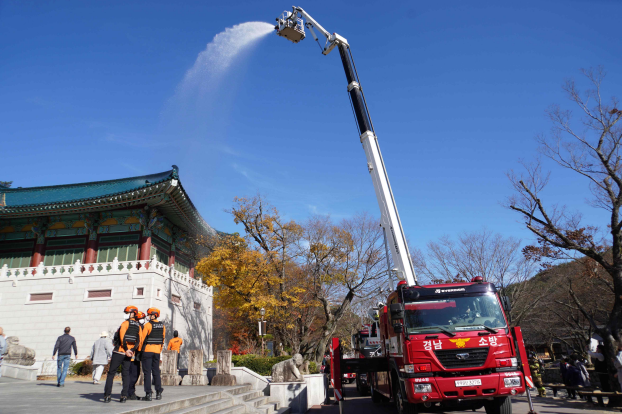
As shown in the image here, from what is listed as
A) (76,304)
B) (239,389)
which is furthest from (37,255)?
(239,389)

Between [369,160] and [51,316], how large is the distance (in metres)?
22.6

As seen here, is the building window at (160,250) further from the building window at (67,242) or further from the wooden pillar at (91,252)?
the building window at (67,242)

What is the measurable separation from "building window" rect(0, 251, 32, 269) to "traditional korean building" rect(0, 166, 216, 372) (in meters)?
0.07

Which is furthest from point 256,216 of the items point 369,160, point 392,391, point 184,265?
point 392,391

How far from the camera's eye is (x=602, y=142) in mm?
13609

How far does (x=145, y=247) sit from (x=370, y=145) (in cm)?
1823

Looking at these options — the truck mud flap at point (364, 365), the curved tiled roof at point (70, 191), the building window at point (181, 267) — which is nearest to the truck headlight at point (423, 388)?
the truck mud flap at point (364, 365)

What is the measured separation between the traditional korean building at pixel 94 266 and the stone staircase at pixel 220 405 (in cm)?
1272

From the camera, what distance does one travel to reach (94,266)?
23.9 m

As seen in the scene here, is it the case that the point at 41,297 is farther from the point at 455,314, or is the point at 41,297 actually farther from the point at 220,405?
the point at 455,314

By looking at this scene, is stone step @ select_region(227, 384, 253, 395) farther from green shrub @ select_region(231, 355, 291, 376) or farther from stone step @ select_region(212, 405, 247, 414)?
green shrub @ select_region(231, 355, 291, 376)

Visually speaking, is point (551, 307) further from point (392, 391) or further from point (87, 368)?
point (87, 368)

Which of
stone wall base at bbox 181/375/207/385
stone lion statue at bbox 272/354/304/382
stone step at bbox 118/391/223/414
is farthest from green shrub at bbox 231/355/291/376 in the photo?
stone step at bbox 118/391/223/414

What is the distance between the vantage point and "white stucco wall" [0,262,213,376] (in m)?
22.5
